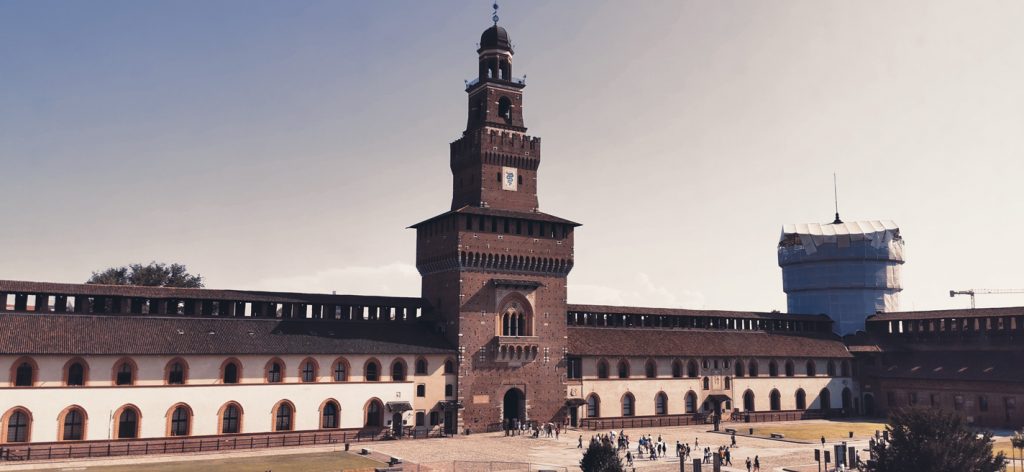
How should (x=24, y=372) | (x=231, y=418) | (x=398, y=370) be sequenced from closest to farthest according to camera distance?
(x=24, y=372)
(x=231, y=418)
(x=398, y=370)

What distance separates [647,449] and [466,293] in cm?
2199

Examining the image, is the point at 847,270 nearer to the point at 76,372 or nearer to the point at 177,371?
the point at 177,371

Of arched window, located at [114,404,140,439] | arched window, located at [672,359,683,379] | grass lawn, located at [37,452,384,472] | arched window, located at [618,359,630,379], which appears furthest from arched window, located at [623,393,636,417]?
arched window, located at [114,404,140,439]

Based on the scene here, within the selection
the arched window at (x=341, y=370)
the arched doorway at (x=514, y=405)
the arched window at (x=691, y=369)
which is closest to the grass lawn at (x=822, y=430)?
the arched window at (x=691, y=369)

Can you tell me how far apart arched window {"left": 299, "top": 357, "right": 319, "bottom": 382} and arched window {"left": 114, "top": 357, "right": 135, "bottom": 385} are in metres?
13.0

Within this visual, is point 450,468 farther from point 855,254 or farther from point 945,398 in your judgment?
point 855,254

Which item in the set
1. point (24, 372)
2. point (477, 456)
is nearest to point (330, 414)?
point (477, 456)

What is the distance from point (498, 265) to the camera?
3098 inches

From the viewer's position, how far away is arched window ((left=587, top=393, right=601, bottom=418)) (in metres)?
82.8

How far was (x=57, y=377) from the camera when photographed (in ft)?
190

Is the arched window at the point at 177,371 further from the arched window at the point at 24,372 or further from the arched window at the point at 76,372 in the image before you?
the arched window at the point at 24,372

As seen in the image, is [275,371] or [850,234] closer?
[275,371]

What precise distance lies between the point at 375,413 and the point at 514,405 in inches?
583

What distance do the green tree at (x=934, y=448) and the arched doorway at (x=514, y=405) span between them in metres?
36.4
